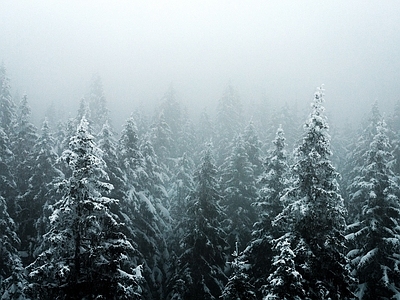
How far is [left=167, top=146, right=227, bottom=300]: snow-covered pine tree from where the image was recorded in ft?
69.2

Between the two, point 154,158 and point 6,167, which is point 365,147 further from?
point 6,167

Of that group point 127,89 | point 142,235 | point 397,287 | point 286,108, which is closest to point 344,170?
point 286,108

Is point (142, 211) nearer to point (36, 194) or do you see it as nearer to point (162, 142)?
point (36, 194)

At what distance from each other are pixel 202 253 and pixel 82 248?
10609 millimetres

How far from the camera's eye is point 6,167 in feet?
83.0

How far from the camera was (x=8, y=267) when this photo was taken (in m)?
18.4

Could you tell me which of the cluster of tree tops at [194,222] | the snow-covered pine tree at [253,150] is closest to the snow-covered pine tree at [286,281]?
the cluster of tree tops at [194,222]

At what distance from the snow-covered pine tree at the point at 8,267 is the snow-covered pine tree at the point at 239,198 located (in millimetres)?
14636

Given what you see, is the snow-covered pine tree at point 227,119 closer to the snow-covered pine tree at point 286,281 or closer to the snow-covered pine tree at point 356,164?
the snow-covered pine tree at point 356,164

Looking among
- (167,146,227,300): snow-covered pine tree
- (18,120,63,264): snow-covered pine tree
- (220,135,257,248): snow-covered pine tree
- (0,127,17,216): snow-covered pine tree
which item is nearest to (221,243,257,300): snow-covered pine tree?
(167,146,227,300): snow-covered pine tree

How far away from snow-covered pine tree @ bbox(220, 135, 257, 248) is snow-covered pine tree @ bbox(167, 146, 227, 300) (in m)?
3.44

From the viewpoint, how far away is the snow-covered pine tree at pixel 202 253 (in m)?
21.1

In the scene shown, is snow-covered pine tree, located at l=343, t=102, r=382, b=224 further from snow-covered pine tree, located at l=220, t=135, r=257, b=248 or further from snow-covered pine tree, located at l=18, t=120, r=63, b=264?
snow-covered pine tree, located at l=18, t=120, r=63, b=264

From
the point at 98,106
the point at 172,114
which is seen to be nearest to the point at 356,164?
the point at 172,114
